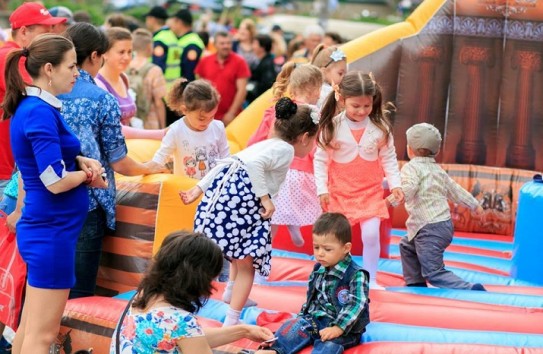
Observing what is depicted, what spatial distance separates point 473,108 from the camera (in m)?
7.61

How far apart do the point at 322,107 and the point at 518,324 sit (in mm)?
1590

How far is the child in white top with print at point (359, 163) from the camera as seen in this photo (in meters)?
5.49

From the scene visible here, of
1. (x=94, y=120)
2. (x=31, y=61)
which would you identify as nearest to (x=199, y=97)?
(x=94, y=120)

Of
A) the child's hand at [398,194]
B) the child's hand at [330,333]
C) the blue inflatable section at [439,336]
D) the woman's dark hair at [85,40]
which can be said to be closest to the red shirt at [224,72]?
the child's hand at [398,194]

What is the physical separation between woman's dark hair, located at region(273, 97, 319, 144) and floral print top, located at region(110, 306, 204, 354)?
1.31m

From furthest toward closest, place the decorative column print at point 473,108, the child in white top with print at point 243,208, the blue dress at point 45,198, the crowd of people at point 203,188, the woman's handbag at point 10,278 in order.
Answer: the decorative column print at point 473,108 → the woman's handbag at point 10,278 → the child in white top with print at point 243,208 → the blue dress at point 45,198 → the crowd of people at point 203,188

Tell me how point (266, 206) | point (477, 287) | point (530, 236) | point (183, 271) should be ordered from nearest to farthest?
point (183, 271) → point (266, 206) → point (477, 287) → point (530, 236)

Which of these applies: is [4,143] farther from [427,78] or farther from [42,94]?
[427,78]

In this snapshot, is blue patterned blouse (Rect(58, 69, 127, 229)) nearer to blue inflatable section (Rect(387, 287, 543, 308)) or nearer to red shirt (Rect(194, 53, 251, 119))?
blue inflatable section (Rect(387, 287, 543, 308))

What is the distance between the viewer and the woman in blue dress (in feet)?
13.9

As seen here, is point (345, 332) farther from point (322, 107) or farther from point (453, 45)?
point (453, 45)

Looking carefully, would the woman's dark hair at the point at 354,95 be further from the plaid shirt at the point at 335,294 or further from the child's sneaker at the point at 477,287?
the plaid shirt at the point at 335,294

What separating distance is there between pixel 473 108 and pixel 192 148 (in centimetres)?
282

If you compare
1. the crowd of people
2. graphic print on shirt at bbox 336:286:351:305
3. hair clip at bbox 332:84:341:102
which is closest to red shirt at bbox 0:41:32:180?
the crowd of people
